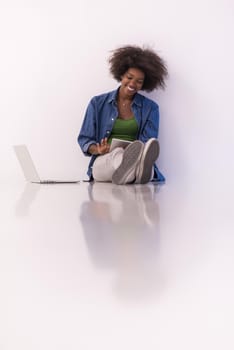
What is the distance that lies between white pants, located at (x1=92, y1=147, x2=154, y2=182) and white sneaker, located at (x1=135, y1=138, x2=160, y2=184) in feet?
0.12

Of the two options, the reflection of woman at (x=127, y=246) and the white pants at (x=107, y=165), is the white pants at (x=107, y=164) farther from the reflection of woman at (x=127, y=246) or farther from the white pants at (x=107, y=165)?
the reflection of woman at (x=127, y=246)

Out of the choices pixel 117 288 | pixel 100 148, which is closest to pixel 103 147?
pixel 100 148

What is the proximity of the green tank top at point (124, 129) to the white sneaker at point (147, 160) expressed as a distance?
50 centimetres

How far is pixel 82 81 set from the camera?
10.5 ft

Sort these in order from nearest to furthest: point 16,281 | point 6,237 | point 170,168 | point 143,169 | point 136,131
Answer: point 16,281 < point 6,237 < point 143,169 < point 136,131 < point 170,168

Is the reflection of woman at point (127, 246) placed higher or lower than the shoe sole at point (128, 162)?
higher

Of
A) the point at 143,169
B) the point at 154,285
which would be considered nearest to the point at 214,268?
the point at 154,285

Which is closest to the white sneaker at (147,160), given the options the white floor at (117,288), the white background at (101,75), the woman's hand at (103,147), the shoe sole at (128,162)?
the shoe sole at (128,162)

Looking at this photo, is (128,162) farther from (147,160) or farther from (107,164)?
(107,164)

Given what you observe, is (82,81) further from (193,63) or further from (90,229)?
(90,229)

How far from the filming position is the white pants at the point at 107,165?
8.39 ft

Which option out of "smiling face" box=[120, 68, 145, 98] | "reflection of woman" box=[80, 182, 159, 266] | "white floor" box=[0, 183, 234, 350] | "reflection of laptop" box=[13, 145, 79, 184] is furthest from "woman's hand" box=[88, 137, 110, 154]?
"white floor" box=[0, 183, 234, 350]

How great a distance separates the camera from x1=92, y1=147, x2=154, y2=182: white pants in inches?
101

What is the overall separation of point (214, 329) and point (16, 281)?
195 millimetres
